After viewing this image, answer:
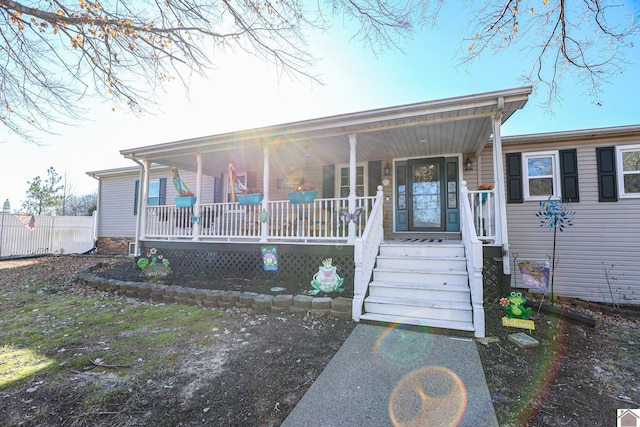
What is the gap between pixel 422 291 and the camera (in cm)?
417

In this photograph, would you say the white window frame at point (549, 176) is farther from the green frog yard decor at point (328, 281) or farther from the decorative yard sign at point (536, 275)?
the green frog yard decor at point (328, 281)

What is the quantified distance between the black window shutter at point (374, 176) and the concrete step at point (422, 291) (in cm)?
380

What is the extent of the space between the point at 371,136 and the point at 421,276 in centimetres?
299

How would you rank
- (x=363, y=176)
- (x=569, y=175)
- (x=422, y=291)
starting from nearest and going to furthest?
1. (x=422, y=291)
2. (x=569, y=175)
3. (x=363, y=176)

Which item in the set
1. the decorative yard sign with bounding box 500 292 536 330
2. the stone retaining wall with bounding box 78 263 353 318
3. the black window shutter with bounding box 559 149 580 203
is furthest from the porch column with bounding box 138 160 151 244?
the black window shutter with bounding box 559 149 580 203

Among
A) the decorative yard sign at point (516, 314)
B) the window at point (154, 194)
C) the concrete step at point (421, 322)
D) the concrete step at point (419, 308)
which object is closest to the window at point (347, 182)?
the concrete step at point (419, 308)

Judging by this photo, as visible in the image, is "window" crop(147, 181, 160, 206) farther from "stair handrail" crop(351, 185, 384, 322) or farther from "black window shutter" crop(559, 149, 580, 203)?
"black window shutter" crop(559, 149, 580, 203)

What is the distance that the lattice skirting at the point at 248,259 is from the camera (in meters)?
5.59

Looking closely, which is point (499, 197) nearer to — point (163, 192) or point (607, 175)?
point (607, 175)

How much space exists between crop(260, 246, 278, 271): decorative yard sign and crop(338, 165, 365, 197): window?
2.96m

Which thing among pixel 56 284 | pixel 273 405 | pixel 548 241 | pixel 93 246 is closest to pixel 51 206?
pixel 93 246

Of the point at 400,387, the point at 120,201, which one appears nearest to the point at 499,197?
the point at 400,387

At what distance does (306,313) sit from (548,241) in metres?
5.90

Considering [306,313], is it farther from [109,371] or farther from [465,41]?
[465,41]
